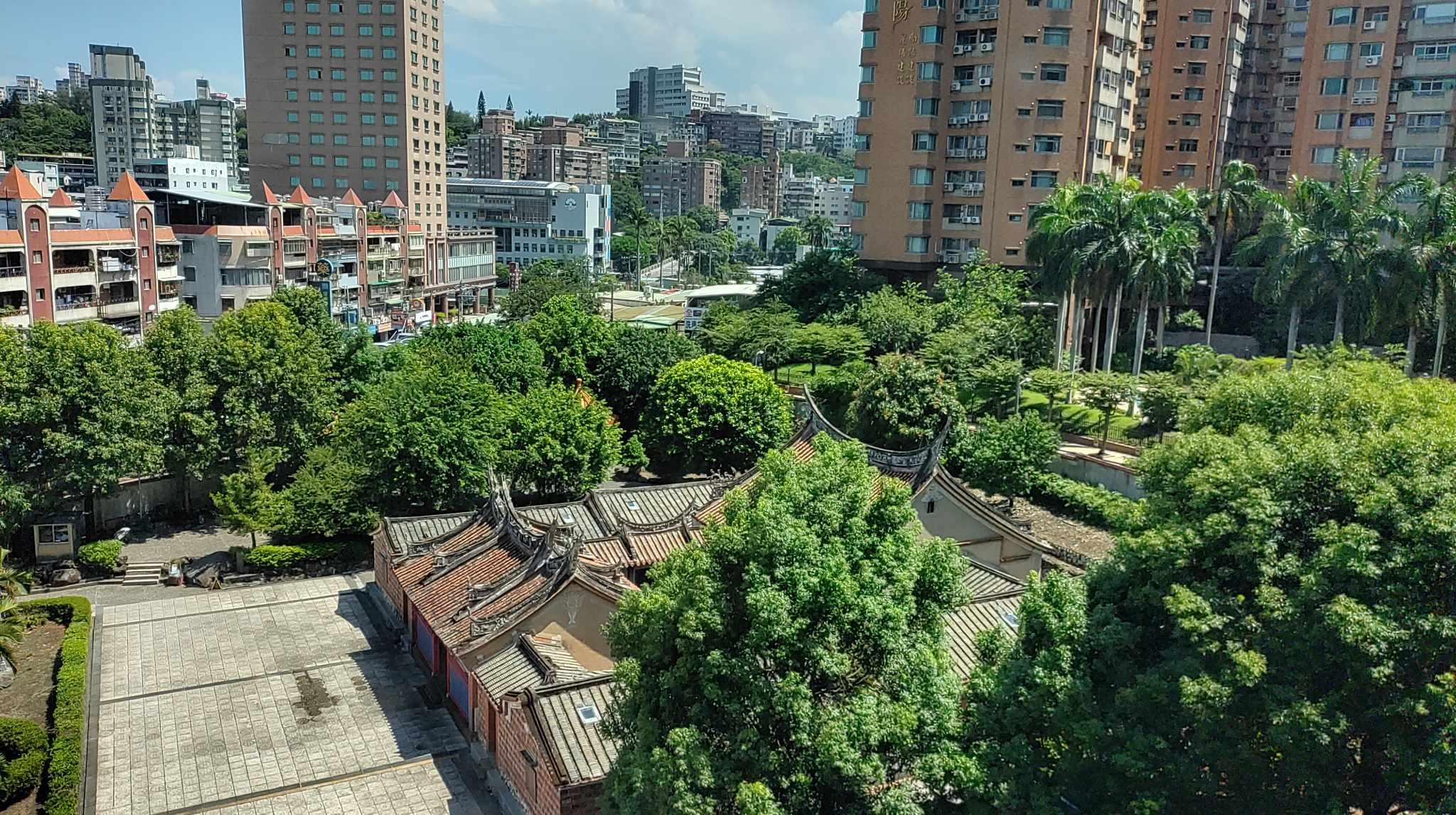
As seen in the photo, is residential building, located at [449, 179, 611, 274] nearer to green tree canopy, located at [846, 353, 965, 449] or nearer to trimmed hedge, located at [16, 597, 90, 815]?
green tree canopy, located at [846, 353, 965, 449]

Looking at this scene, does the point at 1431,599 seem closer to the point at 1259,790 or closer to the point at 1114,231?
the point at 1259,790

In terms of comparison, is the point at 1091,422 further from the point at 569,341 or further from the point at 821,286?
the point at 569,341

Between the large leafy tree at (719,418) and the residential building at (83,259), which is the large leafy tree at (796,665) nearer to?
the large leafy tree at (719,418)

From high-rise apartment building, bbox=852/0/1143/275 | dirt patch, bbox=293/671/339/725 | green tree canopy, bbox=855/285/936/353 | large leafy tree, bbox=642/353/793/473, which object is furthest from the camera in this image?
high-rise apartment building, bbox=852/0/1143/275

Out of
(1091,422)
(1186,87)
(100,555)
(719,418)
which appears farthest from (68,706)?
(1186,87)

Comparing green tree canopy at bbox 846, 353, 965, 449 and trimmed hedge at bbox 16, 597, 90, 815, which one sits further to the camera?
green tree canopy at bbox 846, 353, 965, 449

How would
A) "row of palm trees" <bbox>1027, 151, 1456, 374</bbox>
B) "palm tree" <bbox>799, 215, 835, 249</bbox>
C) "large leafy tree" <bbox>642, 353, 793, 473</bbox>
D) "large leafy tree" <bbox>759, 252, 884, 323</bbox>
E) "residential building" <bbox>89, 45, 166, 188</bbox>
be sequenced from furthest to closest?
"palm tree" <bbox>799, 215, 835, 249</bbox> < "residential building" <bbox>89, 45, 166, 188</bbox> < "large leafy tree" <bbox>759, 252, 884, 323</bbox> < "large leafy tree" <bbox>642, 353, 793, 473</bbox> < "row of palm trees" <bbox>1027, 151, 1456, 374</bbox>

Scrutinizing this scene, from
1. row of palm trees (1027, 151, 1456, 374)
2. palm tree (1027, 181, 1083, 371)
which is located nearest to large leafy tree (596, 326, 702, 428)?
palm tree (1027, 181, 1083, 371)

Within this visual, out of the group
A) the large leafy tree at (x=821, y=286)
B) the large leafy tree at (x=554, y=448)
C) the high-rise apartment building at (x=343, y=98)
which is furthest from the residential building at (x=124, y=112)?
the large leafy tree at (x=554, y=448)
